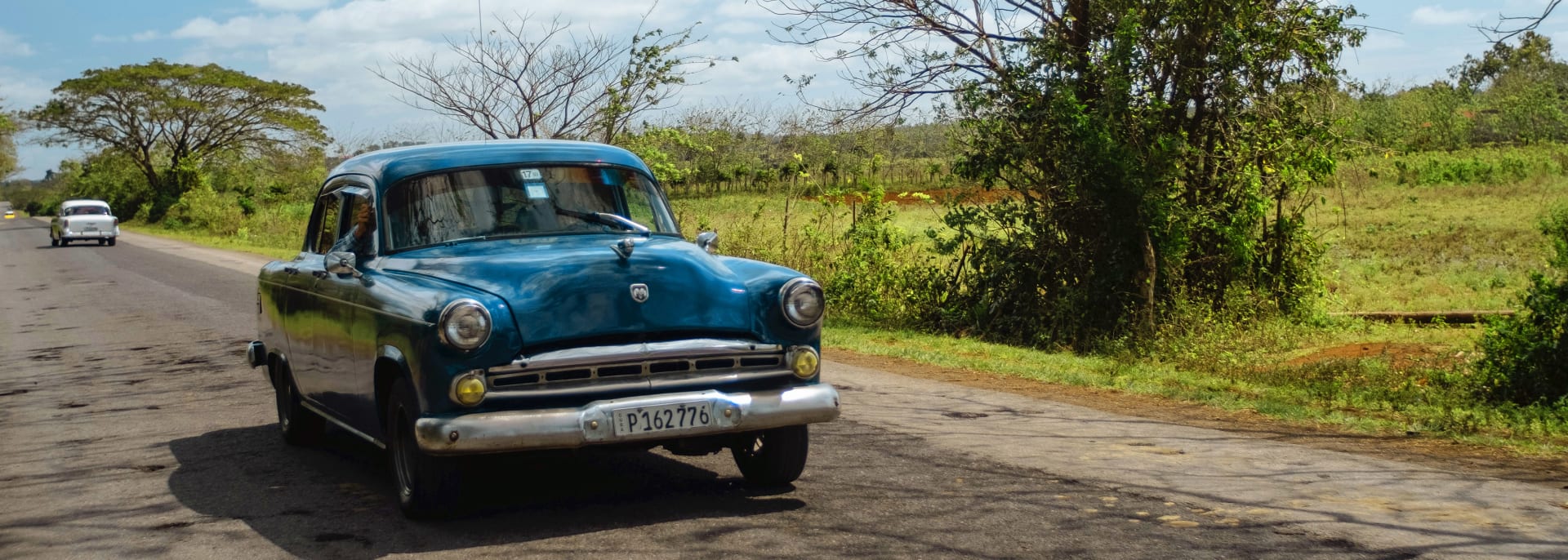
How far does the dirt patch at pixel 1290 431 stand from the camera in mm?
6445

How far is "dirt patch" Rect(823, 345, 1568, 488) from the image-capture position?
6445mm

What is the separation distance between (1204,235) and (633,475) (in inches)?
377

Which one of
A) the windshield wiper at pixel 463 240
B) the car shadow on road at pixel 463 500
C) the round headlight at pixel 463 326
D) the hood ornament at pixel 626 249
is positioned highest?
the hood ornament at pixel 626 249

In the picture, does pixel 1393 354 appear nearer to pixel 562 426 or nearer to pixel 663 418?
pixel 663 418

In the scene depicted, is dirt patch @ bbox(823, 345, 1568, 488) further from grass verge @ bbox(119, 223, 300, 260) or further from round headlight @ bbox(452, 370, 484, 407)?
grass verge @ bbox(119, 223, 300, 260)

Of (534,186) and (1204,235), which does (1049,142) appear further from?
(534,186)

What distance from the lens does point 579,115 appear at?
1997 centimetres

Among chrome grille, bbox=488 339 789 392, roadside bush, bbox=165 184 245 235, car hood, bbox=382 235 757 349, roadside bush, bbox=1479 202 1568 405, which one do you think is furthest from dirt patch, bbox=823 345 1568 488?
roadside bush, bbox=165 184 245 235

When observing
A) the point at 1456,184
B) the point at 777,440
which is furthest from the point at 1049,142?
the point at 1456,184

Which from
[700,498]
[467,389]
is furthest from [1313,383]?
[467,389]

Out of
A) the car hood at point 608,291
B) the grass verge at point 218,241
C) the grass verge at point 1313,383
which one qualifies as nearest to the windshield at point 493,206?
the car hood at point 608,291

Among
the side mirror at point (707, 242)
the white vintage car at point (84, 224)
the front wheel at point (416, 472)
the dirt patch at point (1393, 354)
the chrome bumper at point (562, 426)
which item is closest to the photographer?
the chrome bumper at point (562, 426)

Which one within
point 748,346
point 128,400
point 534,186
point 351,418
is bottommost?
point 128,400

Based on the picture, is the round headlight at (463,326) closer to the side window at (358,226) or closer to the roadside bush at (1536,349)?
the side window at (358,226)
